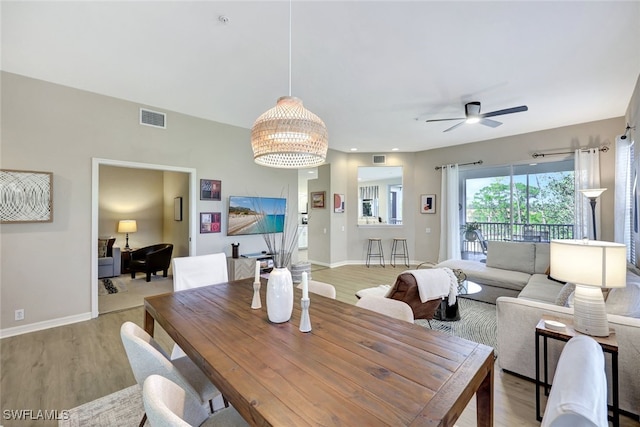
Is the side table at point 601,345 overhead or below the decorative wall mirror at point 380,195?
below

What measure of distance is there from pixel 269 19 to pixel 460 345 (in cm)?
261

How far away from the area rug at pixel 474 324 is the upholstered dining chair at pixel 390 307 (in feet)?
5.56

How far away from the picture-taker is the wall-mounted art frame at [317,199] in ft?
22.7

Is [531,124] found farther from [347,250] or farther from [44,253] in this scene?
[44,253]

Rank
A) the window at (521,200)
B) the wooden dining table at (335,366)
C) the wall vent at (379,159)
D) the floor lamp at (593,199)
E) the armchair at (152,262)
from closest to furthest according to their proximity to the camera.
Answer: the wooden dining table at (335,366) < the floor lamp at (593,199) < the window at (521,200) < the armchair at (152,262) < the wall vent at (379,159)

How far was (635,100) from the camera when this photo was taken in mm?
3320

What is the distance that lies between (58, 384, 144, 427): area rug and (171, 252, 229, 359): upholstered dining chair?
1.34 feet

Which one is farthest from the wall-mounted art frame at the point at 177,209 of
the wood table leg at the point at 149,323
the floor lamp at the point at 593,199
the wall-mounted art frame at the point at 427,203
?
the floor lamp at the point at 593,199

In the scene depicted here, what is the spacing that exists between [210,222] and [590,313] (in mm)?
4600

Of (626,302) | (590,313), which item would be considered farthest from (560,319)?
(626,302)

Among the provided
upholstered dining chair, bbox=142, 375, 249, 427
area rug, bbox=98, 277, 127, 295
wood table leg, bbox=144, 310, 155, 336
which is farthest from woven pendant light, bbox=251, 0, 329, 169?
area rug, bbox=98, 277, 127, 295

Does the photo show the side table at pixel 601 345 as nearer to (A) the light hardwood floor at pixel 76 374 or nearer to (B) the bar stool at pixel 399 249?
(A) the light hardwood floor at pixel 76 374

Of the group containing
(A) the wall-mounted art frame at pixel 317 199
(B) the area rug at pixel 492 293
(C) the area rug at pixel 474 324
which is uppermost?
(A) the wall-mounted art frame at pixel 317 199

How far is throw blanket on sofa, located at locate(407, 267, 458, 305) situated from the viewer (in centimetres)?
255
